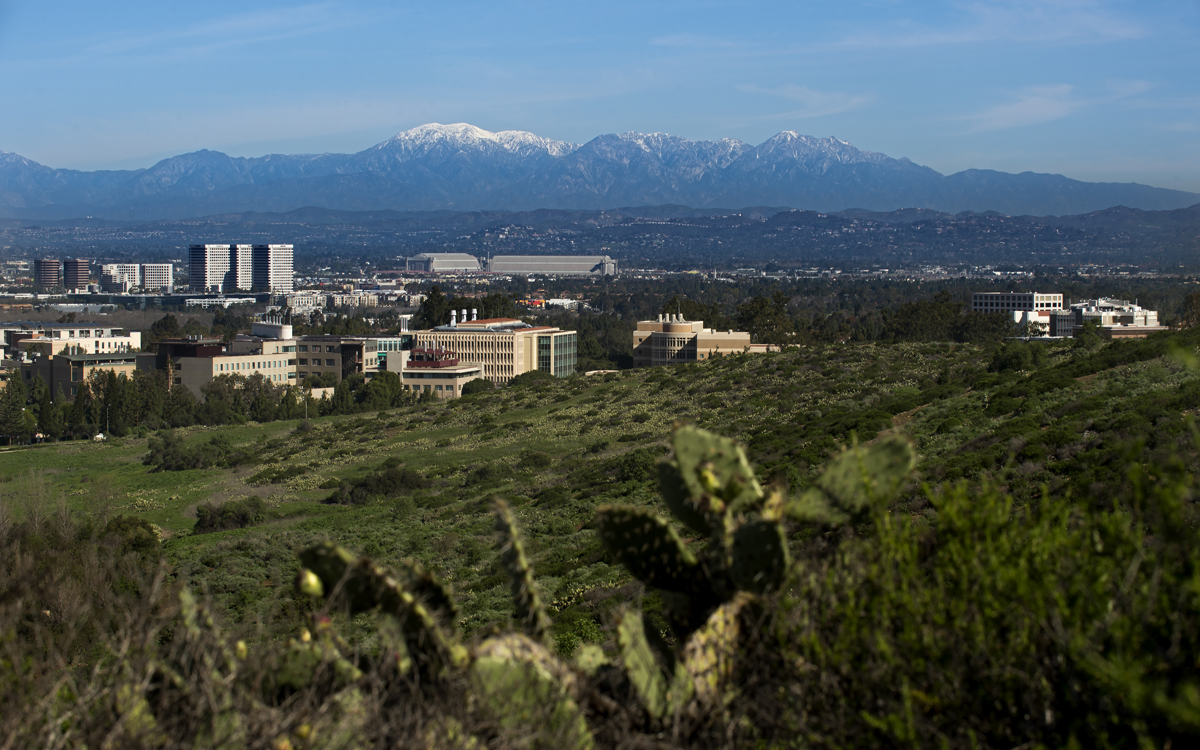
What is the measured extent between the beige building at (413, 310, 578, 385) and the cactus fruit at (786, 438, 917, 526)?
216ft

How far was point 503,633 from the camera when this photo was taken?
4.66m

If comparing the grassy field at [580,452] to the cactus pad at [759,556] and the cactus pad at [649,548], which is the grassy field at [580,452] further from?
the cactus pad at [649,548]

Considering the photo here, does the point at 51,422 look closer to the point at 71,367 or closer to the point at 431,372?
the point at 431,372

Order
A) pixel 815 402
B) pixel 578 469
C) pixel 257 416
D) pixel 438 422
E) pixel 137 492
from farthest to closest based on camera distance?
1. pixel 257 416
2. pixel 438 422
3. pixel 137 492
4. pixel 815 402
5. pixel 578 469

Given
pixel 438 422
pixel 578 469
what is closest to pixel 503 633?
pixel 578 469

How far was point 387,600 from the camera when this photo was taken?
14.7 ft

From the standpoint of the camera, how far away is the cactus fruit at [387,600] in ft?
14.5

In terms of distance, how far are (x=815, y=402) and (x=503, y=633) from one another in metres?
26.7

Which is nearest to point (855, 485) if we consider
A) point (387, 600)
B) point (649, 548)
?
point (649, 548)

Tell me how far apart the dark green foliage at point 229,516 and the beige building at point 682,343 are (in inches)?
1394

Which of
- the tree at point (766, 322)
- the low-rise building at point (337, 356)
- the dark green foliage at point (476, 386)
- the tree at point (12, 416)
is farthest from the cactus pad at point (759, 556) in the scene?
the low-rise building at point (337, 356)

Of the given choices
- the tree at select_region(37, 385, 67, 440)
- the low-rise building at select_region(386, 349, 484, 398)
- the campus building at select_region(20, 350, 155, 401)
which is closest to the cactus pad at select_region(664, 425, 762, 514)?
the tree at select_region(37, 385, 67, 440)

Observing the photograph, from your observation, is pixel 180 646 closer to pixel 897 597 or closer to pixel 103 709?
pixel 103 709

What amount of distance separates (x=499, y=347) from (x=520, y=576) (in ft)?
221
